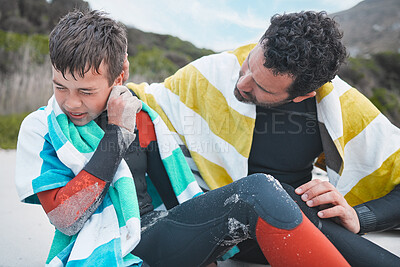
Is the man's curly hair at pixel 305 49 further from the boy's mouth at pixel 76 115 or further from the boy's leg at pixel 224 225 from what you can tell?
the boy's mouth at pixel 76 115

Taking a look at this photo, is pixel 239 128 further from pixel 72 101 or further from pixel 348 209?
pixel 72 101

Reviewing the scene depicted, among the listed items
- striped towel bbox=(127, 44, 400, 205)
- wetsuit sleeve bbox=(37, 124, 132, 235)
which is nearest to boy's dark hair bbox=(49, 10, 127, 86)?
wetsuit sleeve bbox=(37, 124, 132, 235)

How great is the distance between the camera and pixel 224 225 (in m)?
1.20

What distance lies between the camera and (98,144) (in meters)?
1.26

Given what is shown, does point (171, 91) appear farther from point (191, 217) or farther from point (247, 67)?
point (191, 217)

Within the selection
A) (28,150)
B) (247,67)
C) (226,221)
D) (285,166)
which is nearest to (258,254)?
(285,166)

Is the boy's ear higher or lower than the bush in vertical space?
higher

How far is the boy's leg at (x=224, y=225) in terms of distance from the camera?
1093mm

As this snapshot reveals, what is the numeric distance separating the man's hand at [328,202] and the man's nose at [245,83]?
511 mm

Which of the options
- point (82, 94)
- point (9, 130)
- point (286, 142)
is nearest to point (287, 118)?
point (286, 142)

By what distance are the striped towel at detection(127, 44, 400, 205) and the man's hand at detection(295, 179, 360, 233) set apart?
35cm

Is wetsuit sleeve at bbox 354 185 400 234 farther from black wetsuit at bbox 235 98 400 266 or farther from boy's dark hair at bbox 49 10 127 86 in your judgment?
boy's dark hair at bbox 49 10 127 86

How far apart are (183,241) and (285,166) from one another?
2.34ft

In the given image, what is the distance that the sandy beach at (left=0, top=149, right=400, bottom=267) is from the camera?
179cm
